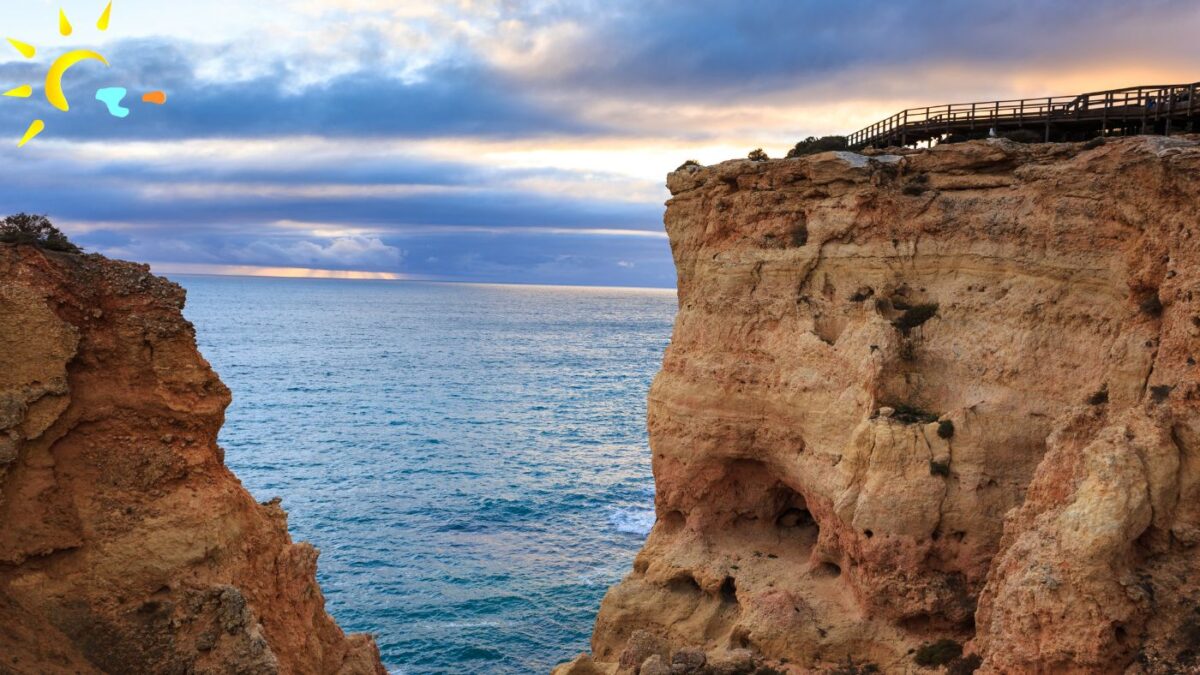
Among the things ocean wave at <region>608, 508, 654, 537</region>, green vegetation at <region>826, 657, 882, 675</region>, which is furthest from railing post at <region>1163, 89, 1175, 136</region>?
ocean wave at <region>608, 508, 654, 537</region>

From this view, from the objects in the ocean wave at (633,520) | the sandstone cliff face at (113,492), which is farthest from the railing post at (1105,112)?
the sandstone cliff face at (113,492)

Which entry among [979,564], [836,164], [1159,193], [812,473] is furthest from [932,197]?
[979,564]

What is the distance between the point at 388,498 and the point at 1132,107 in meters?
44.7

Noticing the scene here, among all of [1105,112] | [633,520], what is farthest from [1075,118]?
[633,520]

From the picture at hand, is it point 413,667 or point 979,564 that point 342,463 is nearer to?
point 413,667

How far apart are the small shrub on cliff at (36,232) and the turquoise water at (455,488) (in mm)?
22693

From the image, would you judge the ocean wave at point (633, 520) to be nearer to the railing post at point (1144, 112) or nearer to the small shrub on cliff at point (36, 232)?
the railing post at point (1144, 112)

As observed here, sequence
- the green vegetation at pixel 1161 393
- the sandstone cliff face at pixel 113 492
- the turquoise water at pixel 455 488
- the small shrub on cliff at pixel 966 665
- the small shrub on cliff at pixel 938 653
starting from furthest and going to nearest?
the turquoise water at pixel 455 488 → the small shrub on cliff at pixel 938 653 → the small shrub on cliff at pixel 966 665 → the green vegetation at pixel 1161 393 → the sandstone cliff face at pixel 113 492

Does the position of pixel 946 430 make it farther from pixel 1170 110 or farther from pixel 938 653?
pixel 1170 110

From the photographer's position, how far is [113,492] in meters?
18.3

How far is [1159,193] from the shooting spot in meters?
22.5

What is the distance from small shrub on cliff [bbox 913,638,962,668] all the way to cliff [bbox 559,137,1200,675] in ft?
0.23

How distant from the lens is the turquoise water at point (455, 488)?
3969 centimetres

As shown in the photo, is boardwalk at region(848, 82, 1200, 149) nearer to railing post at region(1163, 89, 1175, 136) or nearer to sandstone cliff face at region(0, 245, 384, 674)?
railing post at region(1163, 89, 1175, 136)
